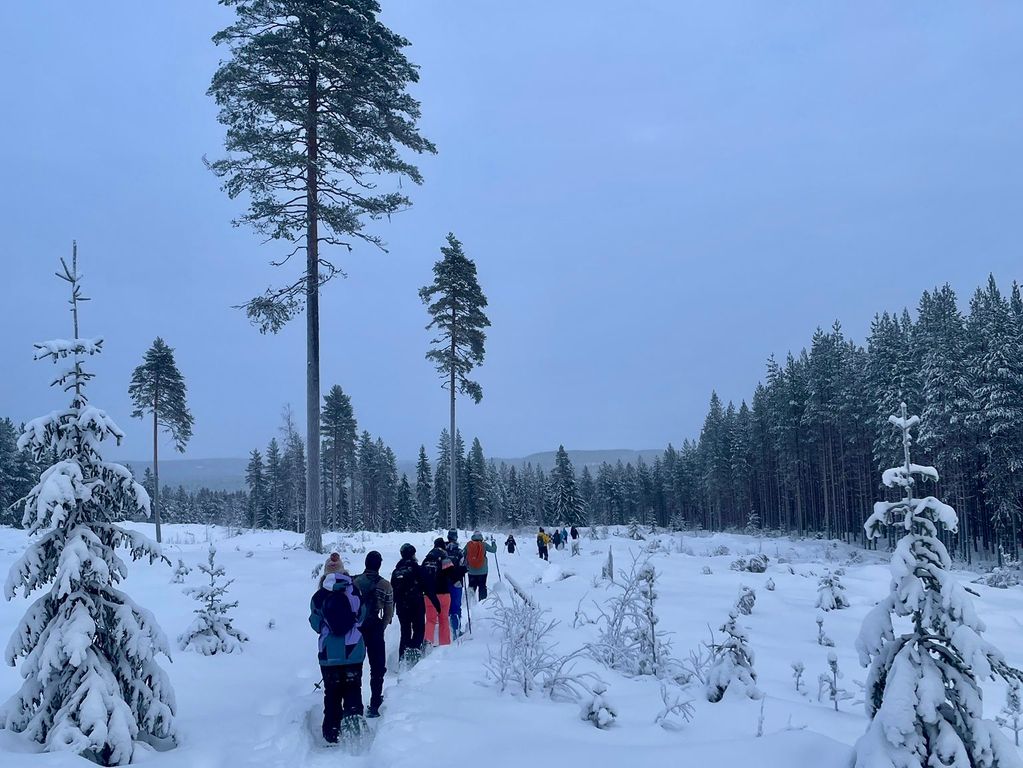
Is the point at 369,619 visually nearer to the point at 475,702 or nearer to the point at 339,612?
the point at 339,612

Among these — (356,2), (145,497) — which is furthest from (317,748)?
(356,2)

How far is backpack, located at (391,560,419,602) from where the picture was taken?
368 inches

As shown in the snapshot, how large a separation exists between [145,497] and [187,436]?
117 feet

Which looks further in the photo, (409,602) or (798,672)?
(409,602)

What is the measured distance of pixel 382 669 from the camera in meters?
7.29

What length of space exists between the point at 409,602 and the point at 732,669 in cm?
464

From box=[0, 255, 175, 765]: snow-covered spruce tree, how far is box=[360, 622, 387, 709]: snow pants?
7.11ft

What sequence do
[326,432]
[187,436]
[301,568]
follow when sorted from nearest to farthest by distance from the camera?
1. [301,568]
2. [187,436]
3. [326,432]

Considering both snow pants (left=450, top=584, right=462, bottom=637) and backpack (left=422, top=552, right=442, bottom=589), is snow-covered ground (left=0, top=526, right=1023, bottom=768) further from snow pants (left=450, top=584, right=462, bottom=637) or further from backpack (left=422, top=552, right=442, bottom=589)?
backpack (left=422, top=552, right=442, bottom=589)

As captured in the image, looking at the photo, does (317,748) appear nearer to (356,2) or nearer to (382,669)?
(382,669)

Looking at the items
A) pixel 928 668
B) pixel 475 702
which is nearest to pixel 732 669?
pixel 475 702

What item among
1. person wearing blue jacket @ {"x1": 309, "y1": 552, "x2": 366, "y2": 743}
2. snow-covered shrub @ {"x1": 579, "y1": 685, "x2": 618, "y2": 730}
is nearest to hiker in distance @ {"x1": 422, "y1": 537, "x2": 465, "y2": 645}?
person wearing blue jacket @ {"x1": 309, "y1": 552, "x2": 366, "y2": 743}

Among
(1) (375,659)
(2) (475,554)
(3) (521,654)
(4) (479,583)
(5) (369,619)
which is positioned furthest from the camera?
(4) (479,583)

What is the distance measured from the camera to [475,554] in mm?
12859
